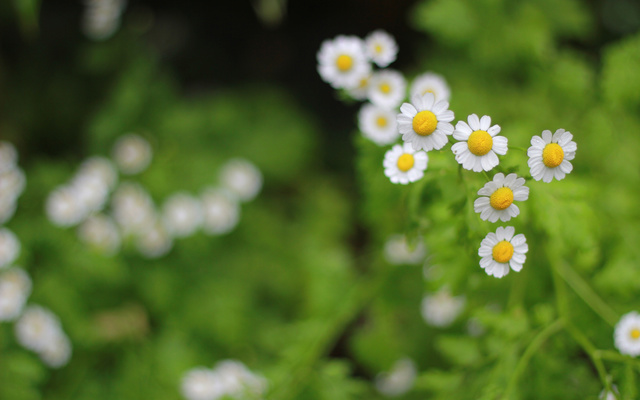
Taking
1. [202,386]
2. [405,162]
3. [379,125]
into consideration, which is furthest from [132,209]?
[405,162]

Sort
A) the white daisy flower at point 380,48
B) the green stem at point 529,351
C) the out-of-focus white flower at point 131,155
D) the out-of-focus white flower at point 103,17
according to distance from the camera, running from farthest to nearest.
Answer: the out-of-focus white flower at point 103,17, the out-of-focus white flower at point 131,155, the white daisy flower at point 380,48, the green stem at point 529,351

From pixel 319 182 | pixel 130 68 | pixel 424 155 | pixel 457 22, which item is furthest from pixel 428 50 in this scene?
→ pixel 424 155

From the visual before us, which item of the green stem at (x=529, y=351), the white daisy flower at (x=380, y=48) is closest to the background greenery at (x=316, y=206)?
the green stem at (x=529, y=351)

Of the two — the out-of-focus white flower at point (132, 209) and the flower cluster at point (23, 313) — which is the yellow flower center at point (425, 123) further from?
the flower cluster at point (23, 313)

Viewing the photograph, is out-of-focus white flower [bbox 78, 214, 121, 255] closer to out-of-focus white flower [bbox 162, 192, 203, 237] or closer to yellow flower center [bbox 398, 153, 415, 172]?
out-of-focus white flower [bbox 162, 192, 203, 237]

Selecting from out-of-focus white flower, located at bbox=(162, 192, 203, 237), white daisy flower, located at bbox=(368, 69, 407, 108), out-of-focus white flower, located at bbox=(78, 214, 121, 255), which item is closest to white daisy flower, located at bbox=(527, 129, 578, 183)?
white daisy flower, located at bbox=(368, 69, 407, 108)

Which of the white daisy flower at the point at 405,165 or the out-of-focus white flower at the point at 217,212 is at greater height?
the out-of-focus white flower at the point at 217,212
